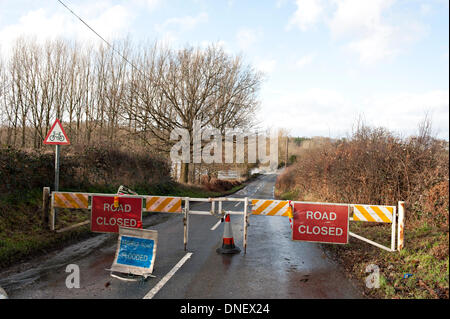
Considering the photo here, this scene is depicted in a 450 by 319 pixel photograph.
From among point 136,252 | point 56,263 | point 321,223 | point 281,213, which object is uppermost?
point 281,213

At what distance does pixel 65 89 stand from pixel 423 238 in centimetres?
2537

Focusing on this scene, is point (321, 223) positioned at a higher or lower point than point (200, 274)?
higher

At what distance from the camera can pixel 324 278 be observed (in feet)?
19.9

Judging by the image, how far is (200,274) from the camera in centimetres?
607

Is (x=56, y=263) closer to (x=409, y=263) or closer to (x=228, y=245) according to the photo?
(x=228, y=245)

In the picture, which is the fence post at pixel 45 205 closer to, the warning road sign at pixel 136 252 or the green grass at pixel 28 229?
the green grass at pixel 28 229

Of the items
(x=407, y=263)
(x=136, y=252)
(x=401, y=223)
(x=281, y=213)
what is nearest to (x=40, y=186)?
(x=136, y=252)

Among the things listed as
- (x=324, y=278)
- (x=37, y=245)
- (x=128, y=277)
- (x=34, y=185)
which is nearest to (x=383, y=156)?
(x=324, y=278)

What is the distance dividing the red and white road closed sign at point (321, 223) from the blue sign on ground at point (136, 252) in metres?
3.30

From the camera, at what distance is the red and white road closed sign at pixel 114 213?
788 centimetres

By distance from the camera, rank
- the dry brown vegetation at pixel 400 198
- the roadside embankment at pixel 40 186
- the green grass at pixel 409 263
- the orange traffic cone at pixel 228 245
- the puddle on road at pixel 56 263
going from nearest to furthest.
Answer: the green grass at pixel 409 263 < the puddle on road at pixel 56 263 < the dry brown vegetation at pixel 400 198 < the roadside embankment at pixel 40 186 < the orange traffic cone at pixel 228 245

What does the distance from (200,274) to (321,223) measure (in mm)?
3001

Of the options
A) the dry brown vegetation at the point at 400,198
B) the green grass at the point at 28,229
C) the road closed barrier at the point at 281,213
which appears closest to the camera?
the dry brown vegetation at the point at 400,198

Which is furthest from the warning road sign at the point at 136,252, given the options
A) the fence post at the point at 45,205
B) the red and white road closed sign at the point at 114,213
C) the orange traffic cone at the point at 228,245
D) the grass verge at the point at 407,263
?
the grass verge at the point at 407,263
